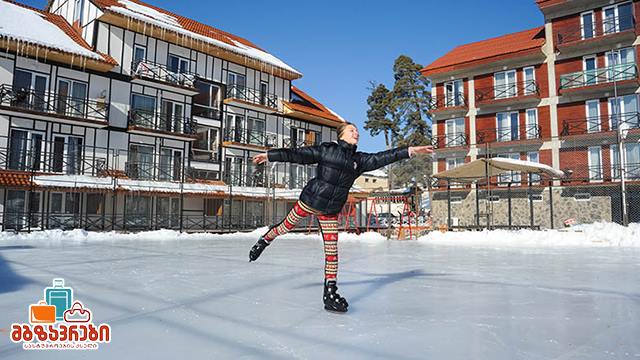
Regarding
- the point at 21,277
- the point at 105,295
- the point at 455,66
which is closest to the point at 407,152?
the point at 105,295

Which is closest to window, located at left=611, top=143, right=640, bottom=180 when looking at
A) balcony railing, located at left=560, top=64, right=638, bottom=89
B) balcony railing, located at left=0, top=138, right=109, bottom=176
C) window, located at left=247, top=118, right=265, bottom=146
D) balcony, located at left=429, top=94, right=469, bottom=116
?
balcony railing, located at left=560, top=64, right=638, bottom=89

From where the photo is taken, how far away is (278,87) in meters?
29.6

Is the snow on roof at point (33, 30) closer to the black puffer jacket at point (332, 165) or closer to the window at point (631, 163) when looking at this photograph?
the black puffer jacket at point (332, 165)

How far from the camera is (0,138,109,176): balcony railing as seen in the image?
17.5m

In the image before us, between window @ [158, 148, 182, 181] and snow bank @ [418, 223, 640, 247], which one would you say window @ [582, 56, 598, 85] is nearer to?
snow bank @ [418, 223, 640, 247]

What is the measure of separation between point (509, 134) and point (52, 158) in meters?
25.4

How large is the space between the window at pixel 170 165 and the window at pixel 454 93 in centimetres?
1813

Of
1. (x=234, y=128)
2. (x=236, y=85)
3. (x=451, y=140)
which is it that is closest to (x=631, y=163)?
(x=451, y=140)

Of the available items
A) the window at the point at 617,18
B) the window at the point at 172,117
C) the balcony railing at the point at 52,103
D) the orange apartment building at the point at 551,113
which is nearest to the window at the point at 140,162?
the window at the point at 172,117

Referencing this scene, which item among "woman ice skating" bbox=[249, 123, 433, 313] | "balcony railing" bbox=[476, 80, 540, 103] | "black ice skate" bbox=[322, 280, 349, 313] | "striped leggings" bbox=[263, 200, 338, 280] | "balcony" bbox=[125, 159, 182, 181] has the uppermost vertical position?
"balcony railing" bbox=[476, 80, 540, 103]

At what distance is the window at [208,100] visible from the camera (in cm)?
2549

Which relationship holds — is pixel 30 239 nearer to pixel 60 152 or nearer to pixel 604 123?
pixel 60 152

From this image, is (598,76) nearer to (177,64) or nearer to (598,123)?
(598,123)

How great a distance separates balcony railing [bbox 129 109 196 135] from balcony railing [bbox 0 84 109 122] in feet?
5.21
